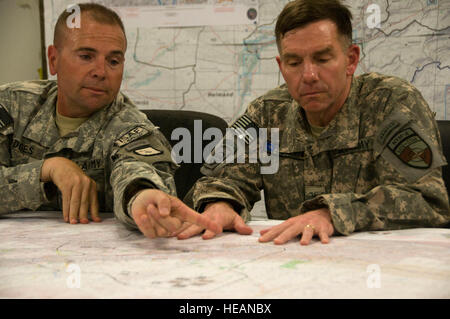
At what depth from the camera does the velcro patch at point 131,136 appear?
4.22 feet

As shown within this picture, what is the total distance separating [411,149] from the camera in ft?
3.72

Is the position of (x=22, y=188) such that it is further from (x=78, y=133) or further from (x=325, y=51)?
(x=325, y=51)

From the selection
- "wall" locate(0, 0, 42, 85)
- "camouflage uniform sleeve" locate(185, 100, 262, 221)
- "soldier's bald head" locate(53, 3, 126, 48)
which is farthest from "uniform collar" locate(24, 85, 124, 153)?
"wall" locate(0, 0, 42, 85)

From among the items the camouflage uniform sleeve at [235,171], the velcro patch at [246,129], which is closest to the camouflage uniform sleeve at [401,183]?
the camouflage uniform sleeve at [235,171]

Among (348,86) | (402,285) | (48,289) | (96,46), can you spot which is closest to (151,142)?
(96,46)

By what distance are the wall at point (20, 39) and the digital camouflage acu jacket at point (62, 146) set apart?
91 cm

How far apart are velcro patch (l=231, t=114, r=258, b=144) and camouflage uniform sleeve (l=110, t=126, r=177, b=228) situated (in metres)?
0.23

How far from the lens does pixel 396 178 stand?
3.76 feet

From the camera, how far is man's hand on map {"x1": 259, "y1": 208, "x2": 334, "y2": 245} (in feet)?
2.93

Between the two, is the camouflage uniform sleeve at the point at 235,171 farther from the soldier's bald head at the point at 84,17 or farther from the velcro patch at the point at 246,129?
the soldier's bald head at the point at 84,17

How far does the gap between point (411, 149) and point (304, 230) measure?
0.42 m

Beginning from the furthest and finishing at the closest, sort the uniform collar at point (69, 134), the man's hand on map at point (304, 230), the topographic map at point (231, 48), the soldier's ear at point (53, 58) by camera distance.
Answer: the topographic map at point (231, 48), the soldier's ear at point (53, 58), the uniform collar at point (69, 134), the man's hand on map at point (304, 230)

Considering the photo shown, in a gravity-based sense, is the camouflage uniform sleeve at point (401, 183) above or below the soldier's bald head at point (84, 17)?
below
